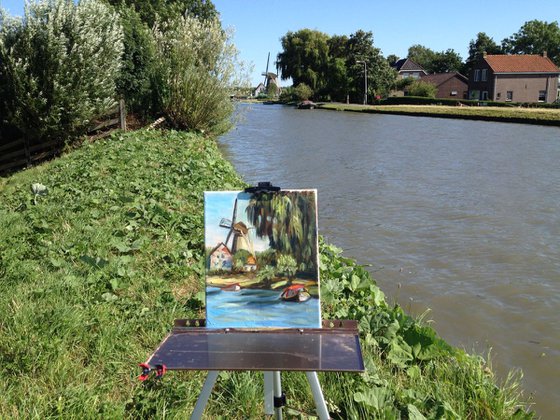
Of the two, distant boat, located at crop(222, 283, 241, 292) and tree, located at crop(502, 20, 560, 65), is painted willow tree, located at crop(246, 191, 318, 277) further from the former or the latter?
tree, located at crop(502, 20, 560, 65)

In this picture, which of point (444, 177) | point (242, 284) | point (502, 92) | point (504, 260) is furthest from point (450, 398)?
point (502, 92)

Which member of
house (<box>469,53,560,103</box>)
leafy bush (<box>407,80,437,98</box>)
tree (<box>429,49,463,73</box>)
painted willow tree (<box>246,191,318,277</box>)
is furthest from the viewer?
tree (<box>429,49,463,73</box>)

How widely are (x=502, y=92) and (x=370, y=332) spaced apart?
77323mm

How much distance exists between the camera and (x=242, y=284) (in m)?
2.95

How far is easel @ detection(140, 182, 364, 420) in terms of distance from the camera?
8.02 feet

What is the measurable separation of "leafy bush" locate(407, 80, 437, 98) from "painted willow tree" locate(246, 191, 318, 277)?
79662mm

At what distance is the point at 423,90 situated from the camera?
7912 cm

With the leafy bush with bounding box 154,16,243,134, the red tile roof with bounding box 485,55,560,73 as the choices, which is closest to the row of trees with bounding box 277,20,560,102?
the red tile roof with bounding box 485,55,560,73

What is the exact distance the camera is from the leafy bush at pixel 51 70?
1374cm

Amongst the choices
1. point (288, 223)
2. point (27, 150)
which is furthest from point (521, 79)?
point (288, 223)

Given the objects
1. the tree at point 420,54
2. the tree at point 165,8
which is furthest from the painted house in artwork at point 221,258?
the tree at point 420,54

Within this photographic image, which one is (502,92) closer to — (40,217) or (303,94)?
(303,94)

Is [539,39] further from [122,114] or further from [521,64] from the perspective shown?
[122,114]

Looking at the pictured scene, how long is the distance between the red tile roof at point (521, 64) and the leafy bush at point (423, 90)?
8300mm
